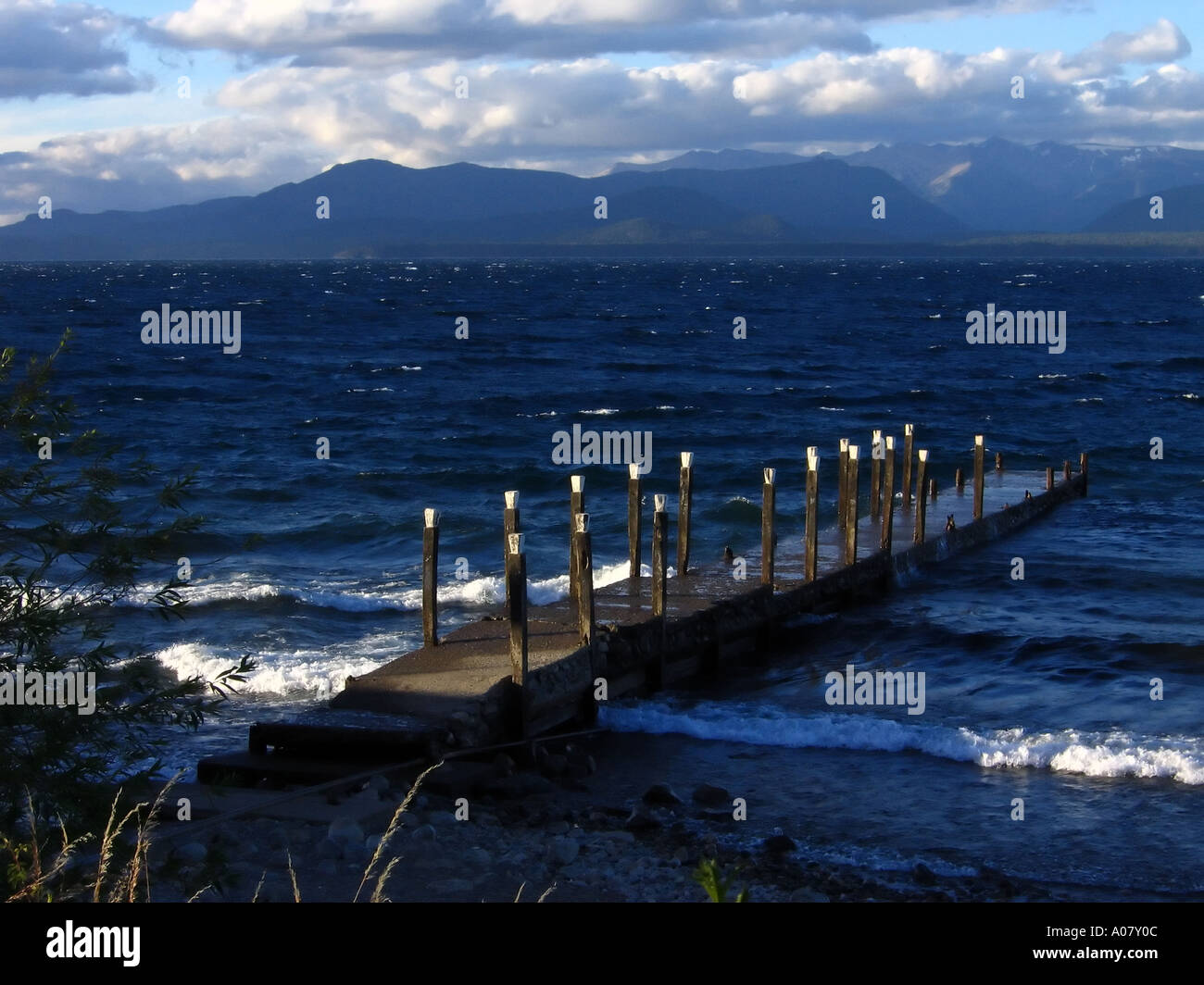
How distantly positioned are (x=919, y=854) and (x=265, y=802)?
17.9 ft

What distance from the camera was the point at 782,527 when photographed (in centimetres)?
3012

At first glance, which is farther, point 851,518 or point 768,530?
point 851,518

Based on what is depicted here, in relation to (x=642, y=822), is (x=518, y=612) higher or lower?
higher

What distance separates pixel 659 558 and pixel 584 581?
2.12 m

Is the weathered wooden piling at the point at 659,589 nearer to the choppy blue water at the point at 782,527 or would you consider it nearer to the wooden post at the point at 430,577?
the choppy blue water at the point at 782,527

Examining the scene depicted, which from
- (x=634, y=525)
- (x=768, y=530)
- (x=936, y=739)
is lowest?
(x=936, y=739)

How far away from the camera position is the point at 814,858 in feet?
40.2

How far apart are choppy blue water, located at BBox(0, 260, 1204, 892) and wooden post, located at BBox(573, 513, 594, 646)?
1.08m

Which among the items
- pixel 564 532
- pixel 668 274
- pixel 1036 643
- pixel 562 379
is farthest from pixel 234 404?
pixel 668 274

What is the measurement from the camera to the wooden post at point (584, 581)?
15961mm

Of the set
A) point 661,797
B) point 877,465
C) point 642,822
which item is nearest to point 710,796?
point 661,797

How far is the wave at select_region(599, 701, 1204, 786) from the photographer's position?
48.5 ft

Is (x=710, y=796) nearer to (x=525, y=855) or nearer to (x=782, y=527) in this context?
(x=525, y=855)

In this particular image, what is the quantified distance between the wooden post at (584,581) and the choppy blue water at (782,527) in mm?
1083
